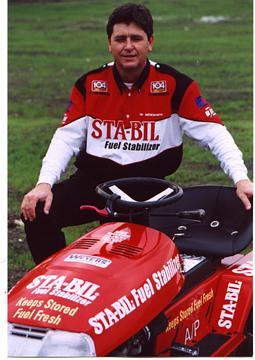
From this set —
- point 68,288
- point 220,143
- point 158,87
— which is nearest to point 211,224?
point 220,143

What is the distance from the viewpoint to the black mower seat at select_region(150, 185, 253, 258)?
4230 millimetres

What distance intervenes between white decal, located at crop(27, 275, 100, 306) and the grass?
2673 millimetres

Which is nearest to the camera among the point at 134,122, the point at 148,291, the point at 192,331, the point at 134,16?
the point at 148,291

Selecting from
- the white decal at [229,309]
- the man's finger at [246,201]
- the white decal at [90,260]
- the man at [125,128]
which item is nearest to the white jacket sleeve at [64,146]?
the man at [125,128]

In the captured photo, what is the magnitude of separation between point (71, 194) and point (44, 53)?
1457 cm

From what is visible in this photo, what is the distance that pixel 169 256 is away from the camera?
11.8 ft

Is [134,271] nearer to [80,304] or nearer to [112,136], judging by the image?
[80,304]

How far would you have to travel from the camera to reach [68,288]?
130 inches

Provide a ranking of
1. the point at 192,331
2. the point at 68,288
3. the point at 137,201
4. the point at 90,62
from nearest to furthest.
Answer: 1. the point at 68,288
2. the point at 137,201
3. the point at 192,331
4. the point at 90,62

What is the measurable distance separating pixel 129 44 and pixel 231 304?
1255mm

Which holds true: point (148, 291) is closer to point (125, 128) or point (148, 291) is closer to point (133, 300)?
point (133, 300)

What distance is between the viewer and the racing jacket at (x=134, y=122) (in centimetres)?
435

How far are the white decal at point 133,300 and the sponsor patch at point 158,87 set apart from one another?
1.04 m

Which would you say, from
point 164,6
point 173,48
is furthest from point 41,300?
point 164,6
